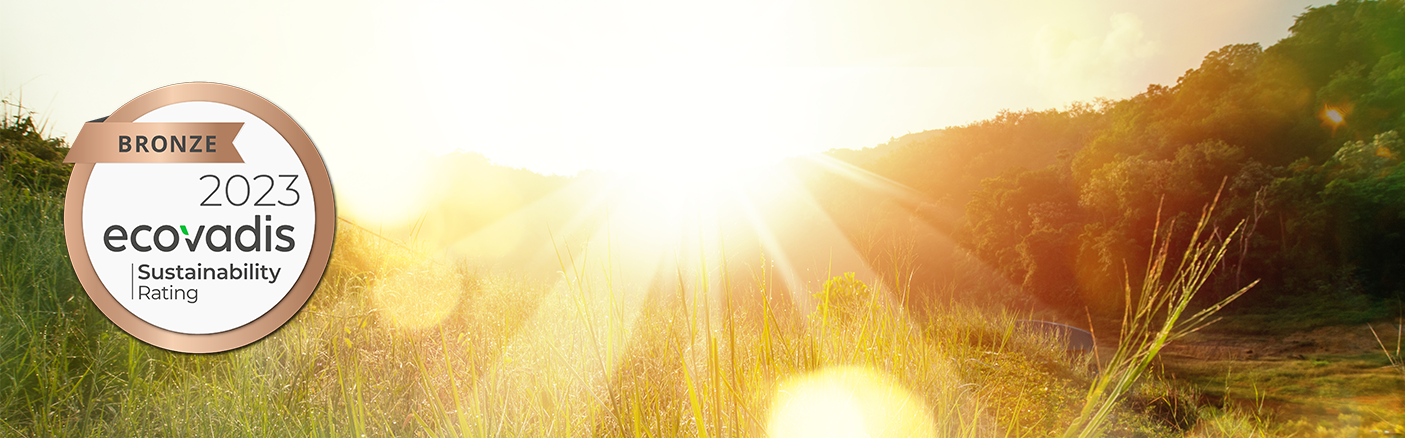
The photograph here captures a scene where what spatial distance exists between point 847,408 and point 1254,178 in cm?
1253

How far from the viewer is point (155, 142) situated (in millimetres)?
2326

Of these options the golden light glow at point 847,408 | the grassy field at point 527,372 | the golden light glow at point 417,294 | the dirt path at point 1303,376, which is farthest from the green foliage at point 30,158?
the dirt path at point 1303,376

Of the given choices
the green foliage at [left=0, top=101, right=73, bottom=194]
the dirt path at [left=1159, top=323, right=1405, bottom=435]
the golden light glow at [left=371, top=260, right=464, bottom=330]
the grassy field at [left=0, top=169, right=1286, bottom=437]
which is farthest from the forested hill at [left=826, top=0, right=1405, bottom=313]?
the green foliage at [left=0, top=101, right=73, bottom=194]

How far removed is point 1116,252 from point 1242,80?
15.5 feet

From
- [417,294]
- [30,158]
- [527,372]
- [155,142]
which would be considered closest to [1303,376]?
[527,372]

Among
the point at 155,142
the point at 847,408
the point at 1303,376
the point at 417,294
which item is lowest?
the point at 1303,376

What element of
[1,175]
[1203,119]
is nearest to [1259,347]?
[1203,119]

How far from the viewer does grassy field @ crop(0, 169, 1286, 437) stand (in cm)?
152

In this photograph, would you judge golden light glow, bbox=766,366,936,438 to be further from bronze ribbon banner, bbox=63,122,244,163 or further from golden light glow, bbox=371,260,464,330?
golden light glow, bbox=371,260,464,330

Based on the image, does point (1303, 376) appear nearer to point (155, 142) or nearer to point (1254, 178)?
point (1254, 178)

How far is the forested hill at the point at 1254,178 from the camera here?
939 centimetres

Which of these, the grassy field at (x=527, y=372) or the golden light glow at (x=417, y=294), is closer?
the grassy field at (x=527, y=372)

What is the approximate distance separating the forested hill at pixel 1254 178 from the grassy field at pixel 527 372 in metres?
8.56

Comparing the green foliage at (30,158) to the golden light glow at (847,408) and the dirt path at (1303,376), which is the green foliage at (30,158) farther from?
the dirt path at (1303,376)
